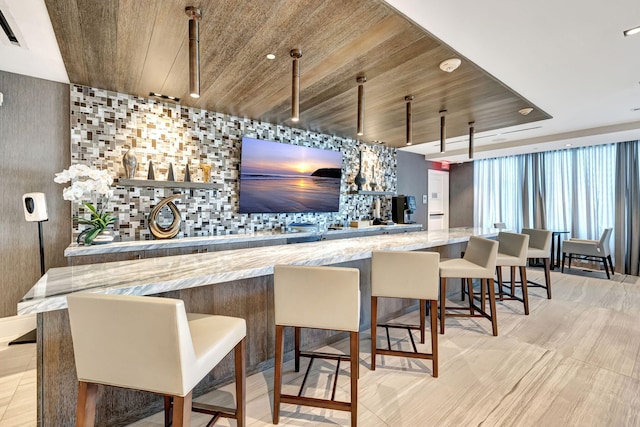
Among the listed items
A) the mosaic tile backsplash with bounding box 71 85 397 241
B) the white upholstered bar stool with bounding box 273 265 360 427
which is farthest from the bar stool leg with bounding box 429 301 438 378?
the mosaic tile backsplash with bounding box 71 85 397 241

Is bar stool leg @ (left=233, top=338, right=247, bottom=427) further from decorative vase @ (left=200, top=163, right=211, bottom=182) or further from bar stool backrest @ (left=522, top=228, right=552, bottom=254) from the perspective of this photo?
bar stool backrest @ (left=522, top=228, right=552, bottom=254)

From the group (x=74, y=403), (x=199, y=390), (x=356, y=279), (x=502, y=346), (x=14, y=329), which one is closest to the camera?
(x=74, y=403)

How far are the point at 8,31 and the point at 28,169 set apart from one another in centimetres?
124

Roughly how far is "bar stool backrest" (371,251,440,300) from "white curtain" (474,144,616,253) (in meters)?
5.61

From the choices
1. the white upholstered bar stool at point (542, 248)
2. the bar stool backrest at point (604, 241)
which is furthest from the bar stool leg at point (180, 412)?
the bar stool backrest at point (604, 241)

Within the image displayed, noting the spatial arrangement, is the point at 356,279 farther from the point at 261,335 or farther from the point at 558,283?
the point at 558,283

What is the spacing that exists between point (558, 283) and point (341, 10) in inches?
202

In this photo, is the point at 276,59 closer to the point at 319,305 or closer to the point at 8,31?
the point at 8,31

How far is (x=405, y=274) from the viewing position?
6.43 feet

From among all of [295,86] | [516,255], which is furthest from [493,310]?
[295,86]

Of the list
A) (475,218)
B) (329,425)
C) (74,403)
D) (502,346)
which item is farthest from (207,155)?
(475,218)

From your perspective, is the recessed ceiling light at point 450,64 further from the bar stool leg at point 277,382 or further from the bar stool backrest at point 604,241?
the bar stool backrest at point 604,241

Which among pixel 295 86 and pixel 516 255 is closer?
pixel 295 86

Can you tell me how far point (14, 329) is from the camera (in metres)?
2.66
